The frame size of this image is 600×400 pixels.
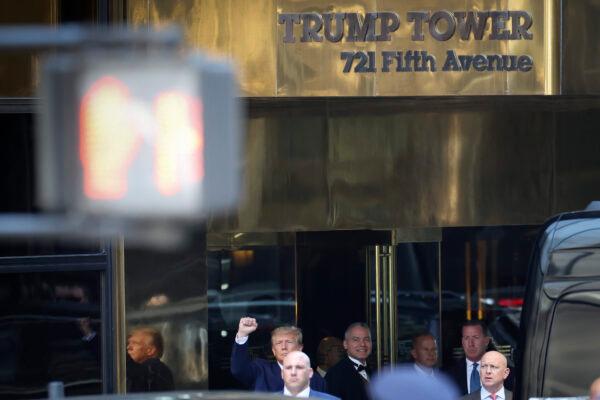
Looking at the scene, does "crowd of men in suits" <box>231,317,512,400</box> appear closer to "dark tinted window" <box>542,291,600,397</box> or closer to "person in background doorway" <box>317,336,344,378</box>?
"person in background doorway" <box>317,336,344,378</box>

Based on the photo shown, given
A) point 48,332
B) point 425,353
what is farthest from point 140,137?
point 425,353

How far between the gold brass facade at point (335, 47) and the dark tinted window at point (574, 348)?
11.3ft

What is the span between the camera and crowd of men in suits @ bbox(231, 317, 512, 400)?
9.92 metres

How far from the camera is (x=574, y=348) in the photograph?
9.27 metres

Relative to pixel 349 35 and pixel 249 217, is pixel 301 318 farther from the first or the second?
pixel 349 35

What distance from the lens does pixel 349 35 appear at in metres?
12.3

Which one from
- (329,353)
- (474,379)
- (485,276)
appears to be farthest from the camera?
(485,276)

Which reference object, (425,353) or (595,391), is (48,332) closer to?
(425,353)

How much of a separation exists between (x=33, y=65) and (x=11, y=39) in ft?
25.3

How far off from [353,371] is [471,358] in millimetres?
1044

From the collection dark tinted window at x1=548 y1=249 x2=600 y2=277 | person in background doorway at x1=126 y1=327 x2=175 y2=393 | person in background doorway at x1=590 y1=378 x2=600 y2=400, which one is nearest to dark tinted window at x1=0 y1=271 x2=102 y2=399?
person in background doorway at x1=126 y1=327 x2=175 y2=393

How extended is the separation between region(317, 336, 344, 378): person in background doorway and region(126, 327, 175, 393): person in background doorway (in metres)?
1.61

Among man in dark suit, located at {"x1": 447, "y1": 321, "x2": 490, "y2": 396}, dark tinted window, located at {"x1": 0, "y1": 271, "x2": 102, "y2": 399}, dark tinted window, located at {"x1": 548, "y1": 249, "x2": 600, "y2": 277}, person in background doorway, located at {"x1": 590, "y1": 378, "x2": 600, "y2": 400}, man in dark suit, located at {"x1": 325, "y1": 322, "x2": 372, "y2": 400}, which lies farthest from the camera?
man in dark suit, located at {"x1": 447, "y1": 321, "x2": 490, "y2": 396}

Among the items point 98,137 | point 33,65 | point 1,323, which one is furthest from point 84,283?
point 98,137
